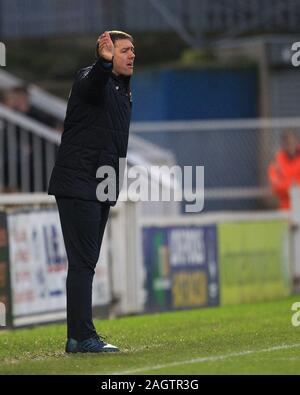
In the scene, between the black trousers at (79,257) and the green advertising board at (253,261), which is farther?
the green advertising board at (253,261)

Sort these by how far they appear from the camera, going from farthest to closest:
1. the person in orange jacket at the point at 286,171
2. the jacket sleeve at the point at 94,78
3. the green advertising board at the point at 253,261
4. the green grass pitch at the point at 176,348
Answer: the person in orange jacket at the point at 286,171 < the green advertising board at the point at 253,261 < the jacket sleeve at the point at 94,78 < the green grass pitch at the point at 176,348

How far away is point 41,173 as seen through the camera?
17953mm

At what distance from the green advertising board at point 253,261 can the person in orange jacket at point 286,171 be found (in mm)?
1053

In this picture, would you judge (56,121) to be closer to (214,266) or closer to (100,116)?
(214,266)

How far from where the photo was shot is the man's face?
925 centimetres

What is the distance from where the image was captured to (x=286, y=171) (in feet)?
64.3

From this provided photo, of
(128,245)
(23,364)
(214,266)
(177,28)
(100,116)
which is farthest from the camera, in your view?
(177,28)

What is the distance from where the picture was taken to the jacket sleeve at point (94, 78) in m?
8.87

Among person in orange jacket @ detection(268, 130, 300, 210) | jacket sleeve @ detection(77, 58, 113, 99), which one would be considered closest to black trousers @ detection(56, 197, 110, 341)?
jacket sleeve @ detection(77, 58, 113, 99)

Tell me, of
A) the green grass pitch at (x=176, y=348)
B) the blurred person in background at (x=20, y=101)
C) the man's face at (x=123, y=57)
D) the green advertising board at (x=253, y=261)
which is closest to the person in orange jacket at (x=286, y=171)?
the green advertising board at (x=253, y=261)

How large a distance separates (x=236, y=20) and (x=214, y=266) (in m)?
7.22

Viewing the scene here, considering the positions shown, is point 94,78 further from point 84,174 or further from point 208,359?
point 208,359

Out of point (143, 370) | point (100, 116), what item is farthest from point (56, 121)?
point (143, 370)

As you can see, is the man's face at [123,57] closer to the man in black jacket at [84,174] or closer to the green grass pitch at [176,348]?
the man in black jacket at [84,174]
